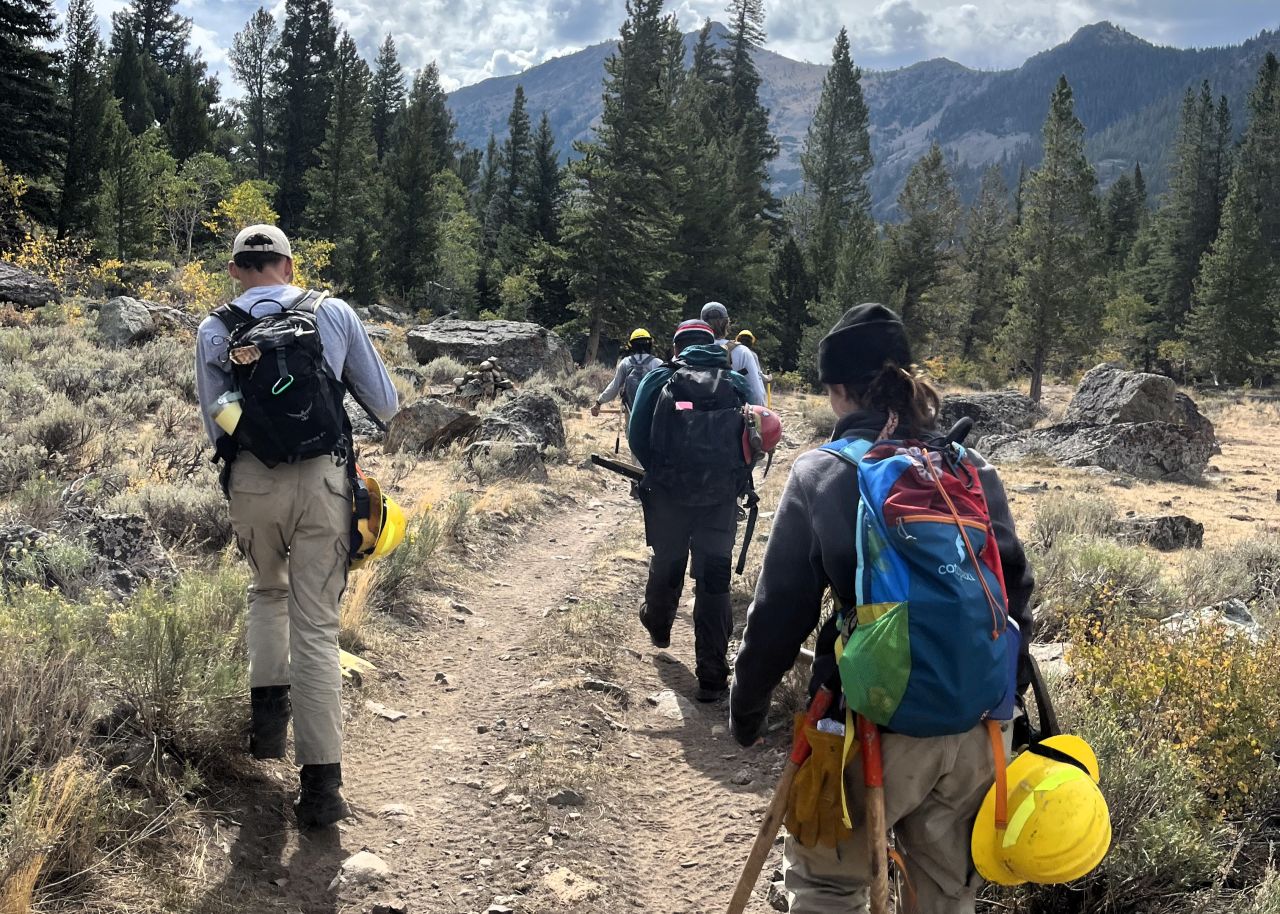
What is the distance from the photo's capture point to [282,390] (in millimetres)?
3117

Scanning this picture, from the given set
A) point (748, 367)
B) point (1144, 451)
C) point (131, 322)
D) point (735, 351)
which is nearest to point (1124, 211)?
point (1144, 451)

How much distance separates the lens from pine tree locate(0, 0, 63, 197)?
29.6 metres

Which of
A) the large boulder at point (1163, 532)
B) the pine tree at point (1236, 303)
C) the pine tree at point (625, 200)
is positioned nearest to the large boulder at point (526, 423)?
the large boulder at point (1163, 532)

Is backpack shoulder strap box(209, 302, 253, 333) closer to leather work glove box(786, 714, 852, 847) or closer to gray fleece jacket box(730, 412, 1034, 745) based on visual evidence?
gray fleece jacket box(730, 412, 1034, 745)

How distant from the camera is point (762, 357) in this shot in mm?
37188

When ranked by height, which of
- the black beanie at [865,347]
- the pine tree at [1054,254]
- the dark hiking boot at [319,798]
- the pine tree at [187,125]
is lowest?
the dark hiking boot at [319,798]

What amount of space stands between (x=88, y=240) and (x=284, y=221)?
15.1m

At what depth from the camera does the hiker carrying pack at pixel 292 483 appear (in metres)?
3.14

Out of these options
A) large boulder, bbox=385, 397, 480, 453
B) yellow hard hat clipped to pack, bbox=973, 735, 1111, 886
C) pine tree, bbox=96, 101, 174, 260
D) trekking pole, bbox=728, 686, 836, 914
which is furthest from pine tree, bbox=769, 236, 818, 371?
yellow hard hat clipped to pack, bbox=973, 735, 1111, 886

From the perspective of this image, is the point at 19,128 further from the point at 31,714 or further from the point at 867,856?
the point at 867,856

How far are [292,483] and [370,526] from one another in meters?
0.35

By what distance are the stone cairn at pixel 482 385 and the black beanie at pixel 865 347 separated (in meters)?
15.3

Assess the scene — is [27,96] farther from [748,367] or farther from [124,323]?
[748,367]

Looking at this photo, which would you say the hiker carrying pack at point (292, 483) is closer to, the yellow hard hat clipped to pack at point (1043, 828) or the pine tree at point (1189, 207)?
the yellow hard hat clipped to pack at point (1043, 828)
